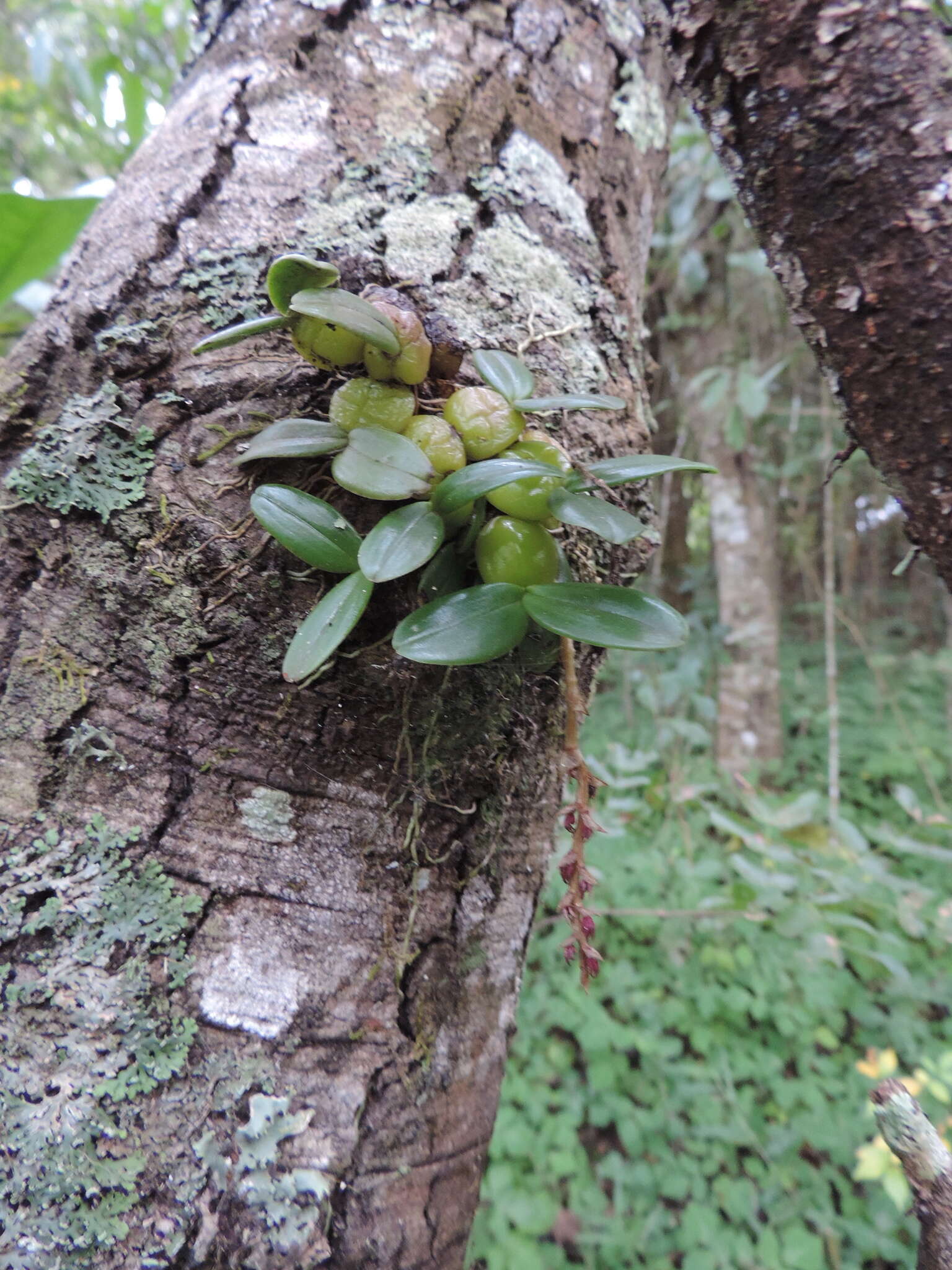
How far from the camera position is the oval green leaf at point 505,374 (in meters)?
0.53

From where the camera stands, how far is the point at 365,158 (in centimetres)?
68

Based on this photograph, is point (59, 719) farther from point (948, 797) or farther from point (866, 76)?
point (948, 797)

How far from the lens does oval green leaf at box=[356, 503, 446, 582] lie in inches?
17.6

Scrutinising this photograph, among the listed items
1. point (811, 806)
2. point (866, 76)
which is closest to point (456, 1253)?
point (866, 76)

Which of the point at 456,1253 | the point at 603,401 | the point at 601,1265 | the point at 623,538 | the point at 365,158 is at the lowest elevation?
the point at 601,1265

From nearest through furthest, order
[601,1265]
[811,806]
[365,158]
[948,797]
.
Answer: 1. [365,158]
2. [811,806]
3. [601,1265]
4. [948,797]

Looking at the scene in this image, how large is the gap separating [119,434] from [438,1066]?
571 millimetres

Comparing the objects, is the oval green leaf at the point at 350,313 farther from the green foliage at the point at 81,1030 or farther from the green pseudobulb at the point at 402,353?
the green foliage at the point at 81,1030

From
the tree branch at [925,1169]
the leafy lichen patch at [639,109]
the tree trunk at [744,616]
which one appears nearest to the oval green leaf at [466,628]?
the tree branch at [925,1169]

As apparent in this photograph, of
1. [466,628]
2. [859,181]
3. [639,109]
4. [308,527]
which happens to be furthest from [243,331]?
[639,109]

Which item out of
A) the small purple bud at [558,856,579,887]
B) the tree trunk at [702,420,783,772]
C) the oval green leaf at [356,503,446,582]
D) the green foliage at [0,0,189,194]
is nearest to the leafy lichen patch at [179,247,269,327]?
the oval green leaf at [356,503,446,582]

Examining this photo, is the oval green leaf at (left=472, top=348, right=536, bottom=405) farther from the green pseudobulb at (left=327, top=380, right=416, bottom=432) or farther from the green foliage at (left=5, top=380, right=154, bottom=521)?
the green foliage at (left=5, top=380, right=154, bottom=521)

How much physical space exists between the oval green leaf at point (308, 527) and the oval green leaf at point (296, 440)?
0.08ft

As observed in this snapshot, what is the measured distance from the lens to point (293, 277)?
1.60 feet
